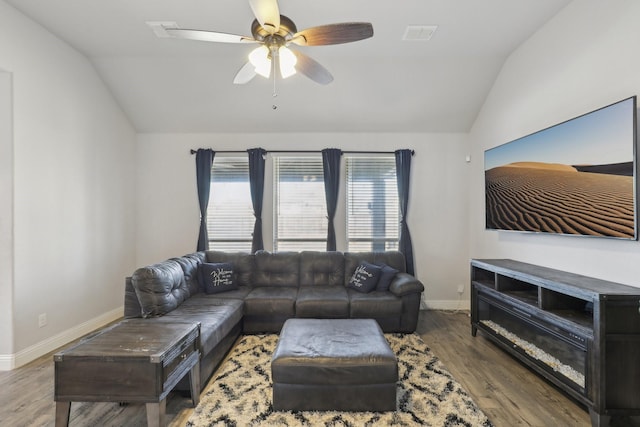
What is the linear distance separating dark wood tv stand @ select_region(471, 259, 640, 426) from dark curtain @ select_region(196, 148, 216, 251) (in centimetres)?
396

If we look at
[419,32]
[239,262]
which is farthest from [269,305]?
[419,32]

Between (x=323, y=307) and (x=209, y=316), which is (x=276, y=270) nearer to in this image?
(x=323, y=307)

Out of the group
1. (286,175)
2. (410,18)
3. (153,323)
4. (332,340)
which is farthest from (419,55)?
(153,323)

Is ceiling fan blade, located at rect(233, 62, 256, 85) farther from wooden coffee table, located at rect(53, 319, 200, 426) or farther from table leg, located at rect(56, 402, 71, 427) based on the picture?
table leg, located at rect(56, 402, 71, 427)

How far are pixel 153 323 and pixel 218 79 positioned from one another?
3.14 m

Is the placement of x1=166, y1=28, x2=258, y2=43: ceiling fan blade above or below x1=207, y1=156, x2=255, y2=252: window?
above

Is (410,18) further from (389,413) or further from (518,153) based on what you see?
(389,413)

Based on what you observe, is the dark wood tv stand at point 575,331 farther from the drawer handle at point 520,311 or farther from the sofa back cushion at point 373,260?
the sofa back cushion at point 373,260

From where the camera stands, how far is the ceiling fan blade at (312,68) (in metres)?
2.30

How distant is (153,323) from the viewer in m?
2.24

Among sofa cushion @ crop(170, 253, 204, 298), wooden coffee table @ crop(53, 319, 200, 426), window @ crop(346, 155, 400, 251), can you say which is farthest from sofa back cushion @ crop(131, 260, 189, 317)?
window @ crop(346, 155, 400, 251)

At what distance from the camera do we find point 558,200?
2.69 meters

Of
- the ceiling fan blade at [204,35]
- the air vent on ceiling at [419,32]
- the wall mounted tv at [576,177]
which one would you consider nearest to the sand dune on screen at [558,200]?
the wall mounted tv at [576,177]

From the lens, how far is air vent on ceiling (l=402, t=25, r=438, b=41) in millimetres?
2982
